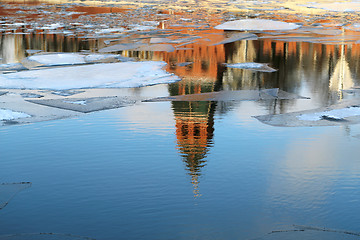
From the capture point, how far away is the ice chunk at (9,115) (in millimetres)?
8125

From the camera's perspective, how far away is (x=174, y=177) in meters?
5.79

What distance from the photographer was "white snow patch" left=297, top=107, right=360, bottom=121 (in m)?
7.96

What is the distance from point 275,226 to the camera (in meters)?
4.55

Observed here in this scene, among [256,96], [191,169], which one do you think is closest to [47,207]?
[191,169]

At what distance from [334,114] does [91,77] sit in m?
5.41

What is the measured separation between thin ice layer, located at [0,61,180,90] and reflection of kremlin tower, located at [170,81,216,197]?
223 cm

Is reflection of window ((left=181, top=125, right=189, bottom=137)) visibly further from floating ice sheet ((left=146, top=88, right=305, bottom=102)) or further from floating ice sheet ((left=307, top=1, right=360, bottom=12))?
floating ice sheet ((left=307, top=1, right=360, bottom=12))

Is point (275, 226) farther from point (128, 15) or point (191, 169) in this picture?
point (128, 15)

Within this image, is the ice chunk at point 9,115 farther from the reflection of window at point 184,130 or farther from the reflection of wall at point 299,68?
the reflection of wall at point 299,68

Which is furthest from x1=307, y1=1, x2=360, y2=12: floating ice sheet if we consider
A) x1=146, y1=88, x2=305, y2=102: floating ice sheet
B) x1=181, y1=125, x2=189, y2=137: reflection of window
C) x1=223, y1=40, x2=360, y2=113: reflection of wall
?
x1=181, y1=125, x2=189, y2=137: reflection of window

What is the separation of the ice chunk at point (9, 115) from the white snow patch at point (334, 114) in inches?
168

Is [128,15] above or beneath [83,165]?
above

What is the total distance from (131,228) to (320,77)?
8288 millimetres

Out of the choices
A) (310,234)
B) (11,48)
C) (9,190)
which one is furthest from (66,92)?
(11,48)
